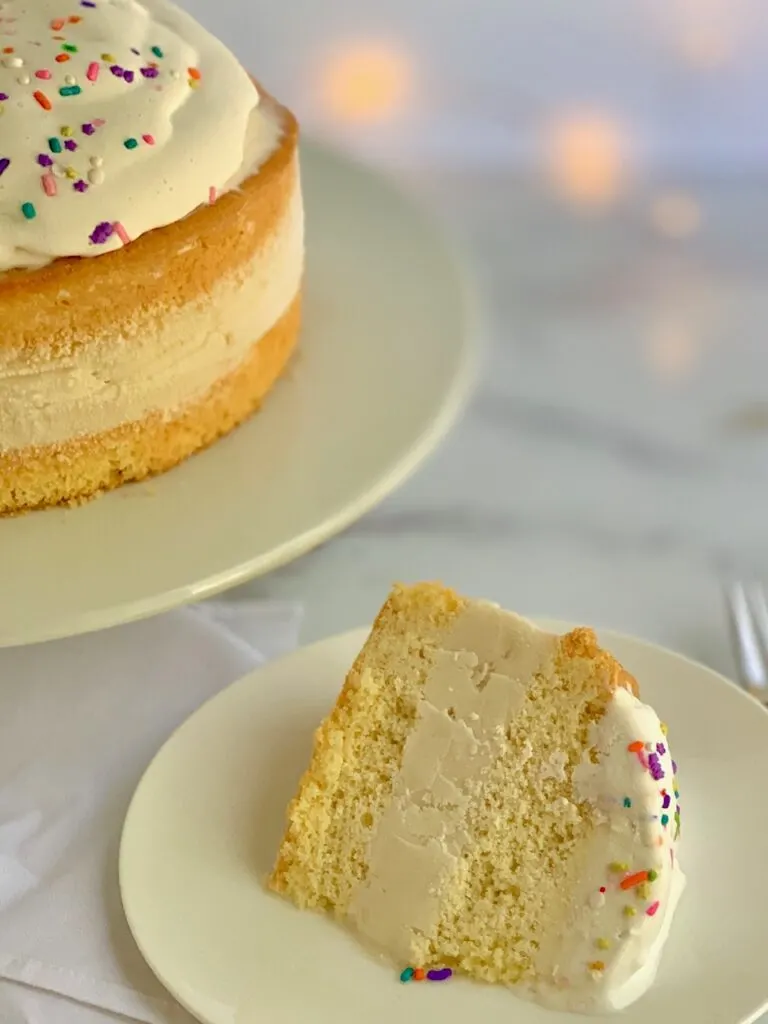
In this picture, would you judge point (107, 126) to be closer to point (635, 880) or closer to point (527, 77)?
point (635, 880)

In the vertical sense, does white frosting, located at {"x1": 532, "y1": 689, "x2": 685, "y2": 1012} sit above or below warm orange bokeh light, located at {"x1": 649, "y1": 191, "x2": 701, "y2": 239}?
above

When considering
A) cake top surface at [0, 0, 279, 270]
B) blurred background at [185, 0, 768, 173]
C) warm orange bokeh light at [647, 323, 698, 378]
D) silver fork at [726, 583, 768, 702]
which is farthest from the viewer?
blurred background at [185, 0, 768, 173]

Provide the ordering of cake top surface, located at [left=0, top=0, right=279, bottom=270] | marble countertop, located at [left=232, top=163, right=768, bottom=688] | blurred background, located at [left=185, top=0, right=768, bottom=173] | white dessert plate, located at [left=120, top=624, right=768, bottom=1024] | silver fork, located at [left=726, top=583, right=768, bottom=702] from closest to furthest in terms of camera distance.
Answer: white dessert plate, located at [left=120, top=624, right=768, bottom=1024]
cake top surface, located at [left=0, top=0, right=279, bottom=270]
silver fork, located at [left=726, top=583, right=768, bottom=702]
marble countertop, located at [left=232, top=163, right=768, bottom=688]
blurred background, located at [left=185, top=0, right=768, bottom=173]

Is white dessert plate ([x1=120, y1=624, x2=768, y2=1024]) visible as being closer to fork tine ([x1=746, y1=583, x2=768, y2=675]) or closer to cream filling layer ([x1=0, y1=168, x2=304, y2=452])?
fork tine ([x1=746, y1=583, x2=768, y2=675])

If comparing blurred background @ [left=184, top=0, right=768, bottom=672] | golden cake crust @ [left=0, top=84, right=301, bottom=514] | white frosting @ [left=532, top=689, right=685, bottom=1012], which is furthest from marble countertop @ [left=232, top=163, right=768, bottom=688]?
white frosting @ [left=532, top=689, right=685, bottom=1012]

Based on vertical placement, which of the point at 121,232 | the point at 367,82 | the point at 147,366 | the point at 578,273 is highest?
the point at 121,232

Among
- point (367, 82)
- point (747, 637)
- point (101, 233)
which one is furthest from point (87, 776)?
point (367, 82)

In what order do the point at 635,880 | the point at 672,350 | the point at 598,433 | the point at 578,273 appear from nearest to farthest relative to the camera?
the point at 635,880, the point at 598,433, the point at 672,350, the point at 578,273

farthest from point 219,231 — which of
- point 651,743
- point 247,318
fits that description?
point 651,743
